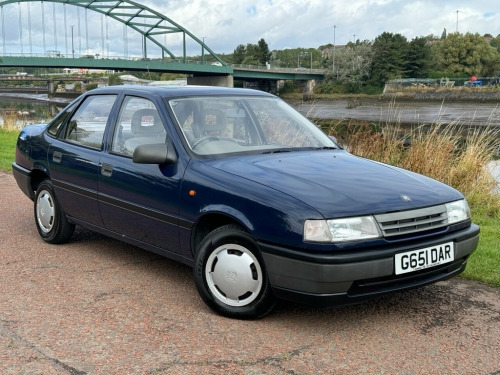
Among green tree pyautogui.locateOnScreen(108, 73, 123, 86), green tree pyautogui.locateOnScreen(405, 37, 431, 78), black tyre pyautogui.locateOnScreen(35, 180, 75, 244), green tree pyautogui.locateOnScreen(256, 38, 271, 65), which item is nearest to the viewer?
black tyre pyautogui.locateOnScreen(35, 180, 75, 244)

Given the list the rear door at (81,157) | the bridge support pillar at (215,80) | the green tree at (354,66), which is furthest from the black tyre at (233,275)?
the green tree at (354,66)

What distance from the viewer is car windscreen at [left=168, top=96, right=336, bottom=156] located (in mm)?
4371

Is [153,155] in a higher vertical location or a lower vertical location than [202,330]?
higher

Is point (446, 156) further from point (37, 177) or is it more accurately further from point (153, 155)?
point (153, 155)

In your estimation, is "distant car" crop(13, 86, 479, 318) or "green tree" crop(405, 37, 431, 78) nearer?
"distant car" crop(13, 86, 479, 318)

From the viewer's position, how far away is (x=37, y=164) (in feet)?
19.1

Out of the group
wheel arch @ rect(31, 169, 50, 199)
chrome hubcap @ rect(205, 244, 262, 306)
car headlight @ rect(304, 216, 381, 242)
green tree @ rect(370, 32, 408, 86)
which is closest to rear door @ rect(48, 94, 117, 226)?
wheel arch @ rect(31, 169, 50, 199)

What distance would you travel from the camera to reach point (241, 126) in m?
4.68

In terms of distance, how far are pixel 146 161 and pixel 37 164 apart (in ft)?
7.03

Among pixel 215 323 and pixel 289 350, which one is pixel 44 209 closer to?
pixel 215 323

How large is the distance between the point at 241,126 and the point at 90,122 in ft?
5.00

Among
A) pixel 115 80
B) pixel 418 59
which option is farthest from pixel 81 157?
pixel 418 59

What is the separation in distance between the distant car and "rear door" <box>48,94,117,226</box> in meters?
0.02

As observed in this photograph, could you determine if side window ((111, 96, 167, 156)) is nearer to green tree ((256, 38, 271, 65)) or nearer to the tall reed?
the tall reed
